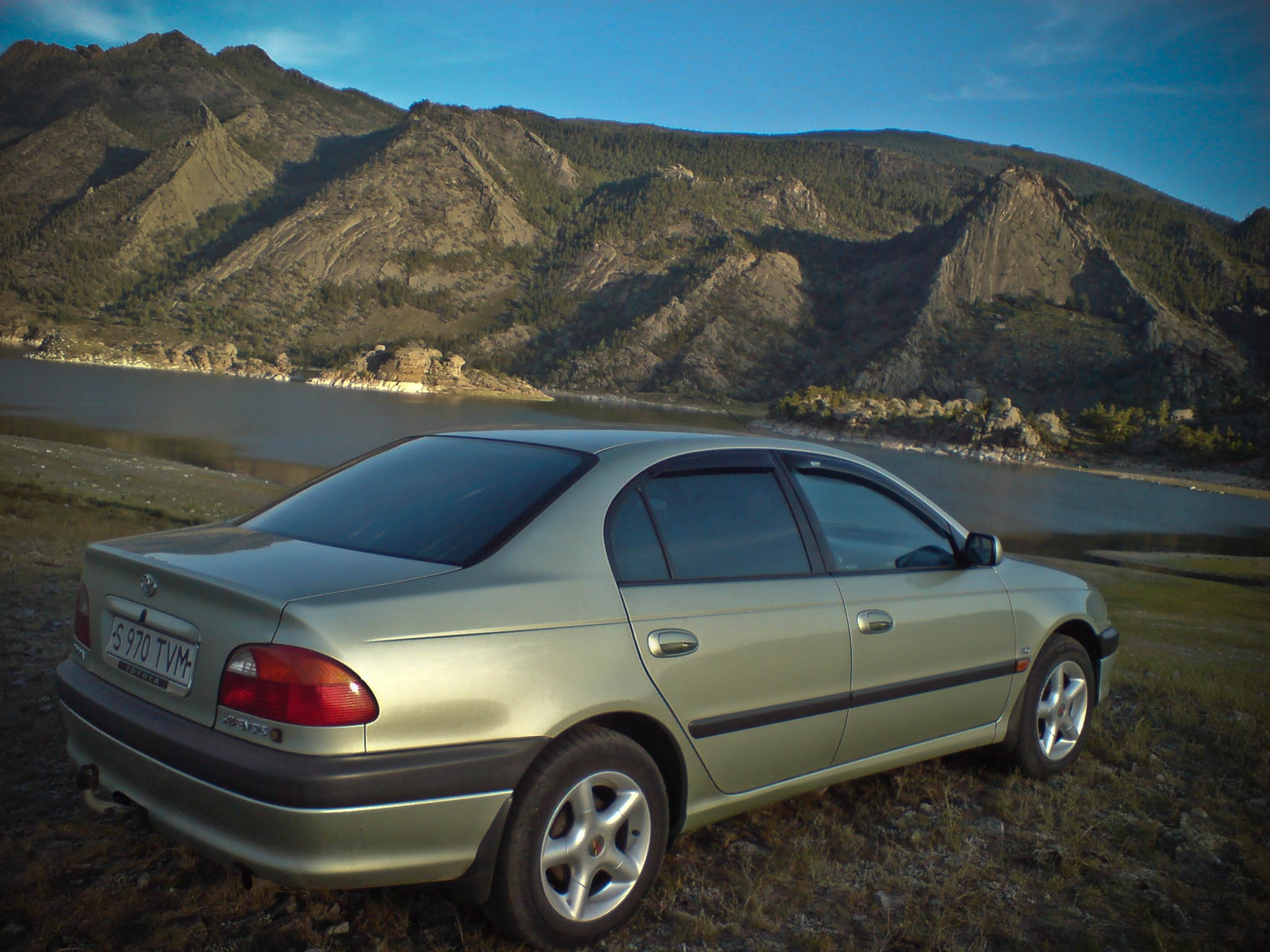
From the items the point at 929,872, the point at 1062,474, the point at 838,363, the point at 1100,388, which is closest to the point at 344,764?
the point at 929,872

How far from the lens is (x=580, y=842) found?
8.89 ft

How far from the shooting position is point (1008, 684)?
4184 mm

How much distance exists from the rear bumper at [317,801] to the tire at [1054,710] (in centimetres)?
285

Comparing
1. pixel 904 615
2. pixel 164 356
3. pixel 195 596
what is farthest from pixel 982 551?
pixel 164 356

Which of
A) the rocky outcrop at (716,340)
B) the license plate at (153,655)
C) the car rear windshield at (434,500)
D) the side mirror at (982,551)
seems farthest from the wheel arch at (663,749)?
the rocky outcrop at (716,340)

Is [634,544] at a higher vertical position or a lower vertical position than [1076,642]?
higher

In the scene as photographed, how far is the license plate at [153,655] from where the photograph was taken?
2525mm

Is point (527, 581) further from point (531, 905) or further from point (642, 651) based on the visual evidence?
point (531, 905)

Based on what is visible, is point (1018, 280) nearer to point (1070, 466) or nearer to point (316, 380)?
point (1070, 466)

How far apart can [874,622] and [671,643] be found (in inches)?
40.0

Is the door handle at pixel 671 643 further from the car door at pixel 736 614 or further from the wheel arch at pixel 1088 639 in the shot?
the wheel arch at pixel 1088 639

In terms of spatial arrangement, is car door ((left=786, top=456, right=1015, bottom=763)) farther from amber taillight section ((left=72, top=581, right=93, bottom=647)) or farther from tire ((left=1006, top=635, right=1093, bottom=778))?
amber taillight section ((left=72, top=581, right=93, bottom=647))

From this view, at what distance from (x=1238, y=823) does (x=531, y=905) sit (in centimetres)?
347

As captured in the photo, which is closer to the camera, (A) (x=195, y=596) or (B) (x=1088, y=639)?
(A) (x=195, y=596)
